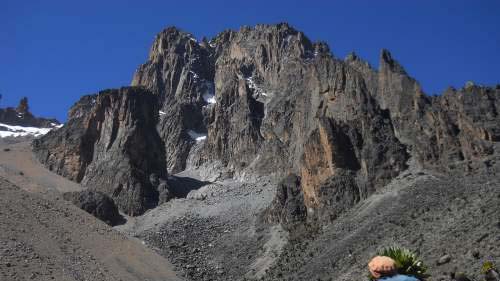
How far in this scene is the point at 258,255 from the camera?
3302 inches

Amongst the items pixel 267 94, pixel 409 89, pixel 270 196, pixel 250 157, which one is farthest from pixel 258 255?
pixel 267 94

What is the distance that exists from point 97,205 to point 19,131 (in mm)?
→ 94317

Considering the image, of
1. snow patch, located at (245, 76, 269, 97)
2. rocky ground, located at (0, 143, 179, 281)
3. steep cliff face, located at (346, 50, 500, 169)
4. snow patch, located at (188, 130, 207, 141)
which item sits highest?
snow patch, located at (245, 76, 269, 97)

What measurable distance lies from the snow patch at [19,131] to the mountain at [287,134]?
17.6 m

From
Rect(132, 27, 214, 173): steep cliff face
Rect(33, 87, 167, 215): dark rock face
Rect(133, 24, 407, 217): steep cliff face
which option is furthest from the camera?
Rect(132, 27, 214, 173): steep cliff face

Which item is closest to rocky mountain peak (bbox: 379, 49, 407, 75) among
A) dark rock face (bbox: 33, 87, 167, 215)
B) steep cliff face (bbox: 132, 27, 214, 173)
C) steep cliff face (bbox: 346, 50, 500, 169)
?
steep cliff face (bbox: 346, 50, 500, 169)

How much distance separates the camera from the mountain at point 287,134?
238 feet

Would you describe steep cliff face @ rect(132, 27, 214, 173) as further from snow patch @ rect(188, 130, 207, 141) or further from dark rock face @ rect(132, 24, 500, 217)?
dark rock face @ rect(132, 24, 500, 217)

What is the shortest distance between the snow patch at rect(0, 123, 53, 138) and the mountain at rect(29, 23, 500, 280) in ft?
57.8

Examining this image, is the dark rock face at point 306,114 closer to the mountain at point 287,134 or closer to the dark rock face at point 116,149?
the mountain at point 287,134

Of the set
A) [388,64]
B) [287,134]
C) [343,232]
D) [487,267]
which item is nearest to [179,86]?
[287,134]

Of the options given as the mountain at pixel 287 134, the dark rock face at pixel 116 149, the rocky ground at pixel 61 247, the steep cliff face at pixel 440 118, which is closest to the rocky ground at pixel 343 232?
the mountain at pixel 287 134

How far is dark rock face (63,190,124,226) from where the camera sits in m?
106

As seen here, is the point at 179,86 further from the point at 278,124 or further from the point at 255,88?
the point at 278,124
